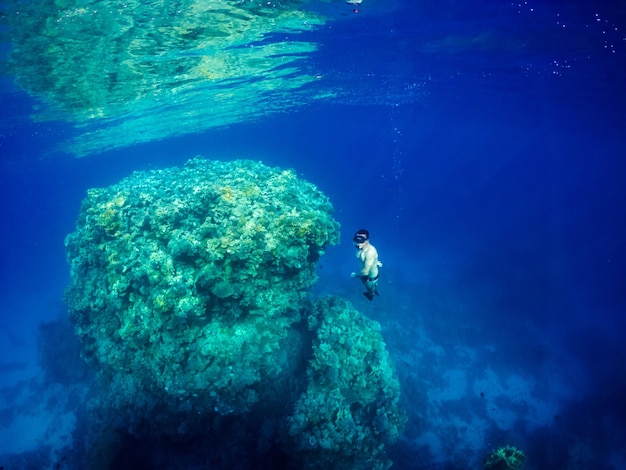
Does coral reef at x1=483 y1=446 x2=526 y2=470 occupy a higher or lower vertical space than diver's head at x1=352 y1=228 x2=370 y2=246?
lower

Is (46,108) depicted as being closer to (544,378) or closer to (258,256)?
(258,256)

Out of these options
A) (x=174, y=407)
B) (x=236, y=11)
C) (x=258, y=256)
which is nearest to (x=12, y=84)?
(x=236, y=11)

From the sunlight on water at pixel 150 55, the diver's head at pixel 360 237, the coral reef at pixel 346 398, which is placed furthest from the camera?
the sunlight on water at pixel 150 55

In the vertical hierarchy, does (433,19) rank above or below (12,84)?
above

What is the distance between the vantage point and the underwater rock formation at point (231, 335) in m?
9.39

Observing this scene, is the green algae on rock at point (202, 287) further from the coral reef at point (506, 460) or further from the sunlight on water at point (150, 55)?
the coral reef at point (506, 460)

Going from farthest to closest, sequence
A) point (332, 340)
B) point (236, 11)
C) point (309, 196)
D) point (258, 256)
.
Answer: point (309, 196)
point (236, 11)
point (332, 340)
point (258, 256)

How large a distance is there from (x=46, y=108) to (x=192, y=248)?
65.6 feet

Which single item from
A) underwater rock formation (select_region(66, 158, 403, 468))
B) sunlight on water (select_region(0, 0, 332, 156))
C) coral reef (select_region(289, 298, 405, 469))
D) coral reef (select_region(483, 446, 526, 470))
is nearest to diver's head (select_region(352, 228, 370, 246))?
underwater rock formation (select_region(66, 158, 403, 468))

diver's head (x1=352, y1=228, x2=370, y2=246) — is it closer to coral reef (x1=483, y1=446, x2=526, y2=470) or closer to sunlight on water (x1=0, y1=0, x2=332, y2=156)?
coral reef (x1=483, y1=446, x2=526, y2=470)

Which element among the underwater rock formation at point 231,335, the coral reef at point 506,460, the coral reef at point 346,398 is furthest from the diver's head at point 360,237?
the coral reef at point 506,460

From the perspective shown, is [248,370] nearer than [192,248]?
Yes

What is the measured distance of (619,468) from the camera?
16.7 metres

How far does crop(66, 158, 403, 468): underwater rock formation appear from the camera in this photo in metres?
9.39
